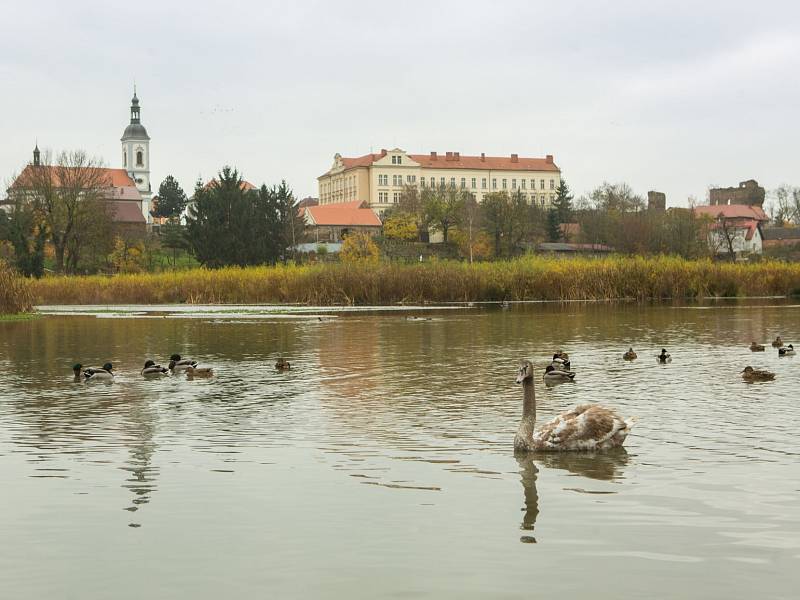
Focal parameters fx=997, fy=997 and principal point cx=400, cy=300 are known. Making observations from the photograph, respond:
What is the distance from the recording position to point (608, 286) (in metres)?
58.0

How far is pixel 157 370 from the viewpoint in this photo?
21.1m

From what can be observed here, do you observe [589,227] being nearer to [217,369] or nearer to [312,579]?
[217,369]

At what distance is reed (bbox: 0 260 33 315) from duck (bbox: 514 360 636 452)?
3715cm

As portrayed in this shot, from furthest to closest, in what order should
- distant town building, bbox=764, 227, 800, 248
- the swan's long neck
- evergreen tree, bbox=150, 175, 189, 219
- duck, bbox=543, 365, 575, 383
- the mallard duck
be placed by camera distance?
evergreen tree, bbox=150, 175, 189, 219 < distant town building, bbox=764, 227, 800, 248 < the mallard duck < duck, bbox=543, 365, 575, 383 < the swan's long neck

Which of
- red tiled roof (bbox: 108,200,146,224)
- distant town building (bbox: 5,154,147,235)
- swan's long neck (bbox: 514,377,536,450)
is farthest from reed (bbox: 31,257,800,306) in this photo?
red tiled roof (bbox: 108,200,146,224)

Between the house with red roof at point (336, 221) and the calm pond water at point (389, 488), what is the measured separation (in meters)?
145

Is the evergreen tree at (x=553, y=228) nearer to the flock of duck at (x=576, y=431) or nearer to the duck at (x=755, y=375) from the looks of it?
the duck at (x=755, y=375)

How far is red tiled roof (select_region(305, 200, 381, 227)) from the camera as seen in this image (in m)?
169

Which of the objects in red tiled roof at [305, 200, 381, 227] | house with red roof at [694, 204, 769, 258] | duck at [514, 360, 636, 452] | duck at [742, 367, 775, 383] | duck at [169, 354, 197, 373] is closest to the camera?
duck at [514, 360, 636, 452]

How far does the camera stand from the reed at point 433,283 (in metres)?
56.6

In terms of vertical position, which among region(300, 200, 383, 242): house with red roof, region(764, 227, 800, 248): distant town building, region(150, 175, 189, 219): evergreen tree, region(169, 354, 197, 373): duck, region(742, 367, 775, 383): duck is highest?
region(150, 175, 189, 219): evergreen tree

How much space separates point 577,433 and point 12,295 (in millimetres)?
37617

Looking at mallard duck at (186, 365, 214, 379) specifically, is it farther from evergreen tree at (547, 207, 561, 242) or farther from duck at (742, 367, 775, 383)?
evergreen tree at (547, 207, 561, 242)

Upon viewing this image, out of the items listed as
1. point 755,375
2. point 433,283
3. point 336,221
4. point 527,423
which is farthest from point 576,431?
point 336,221
